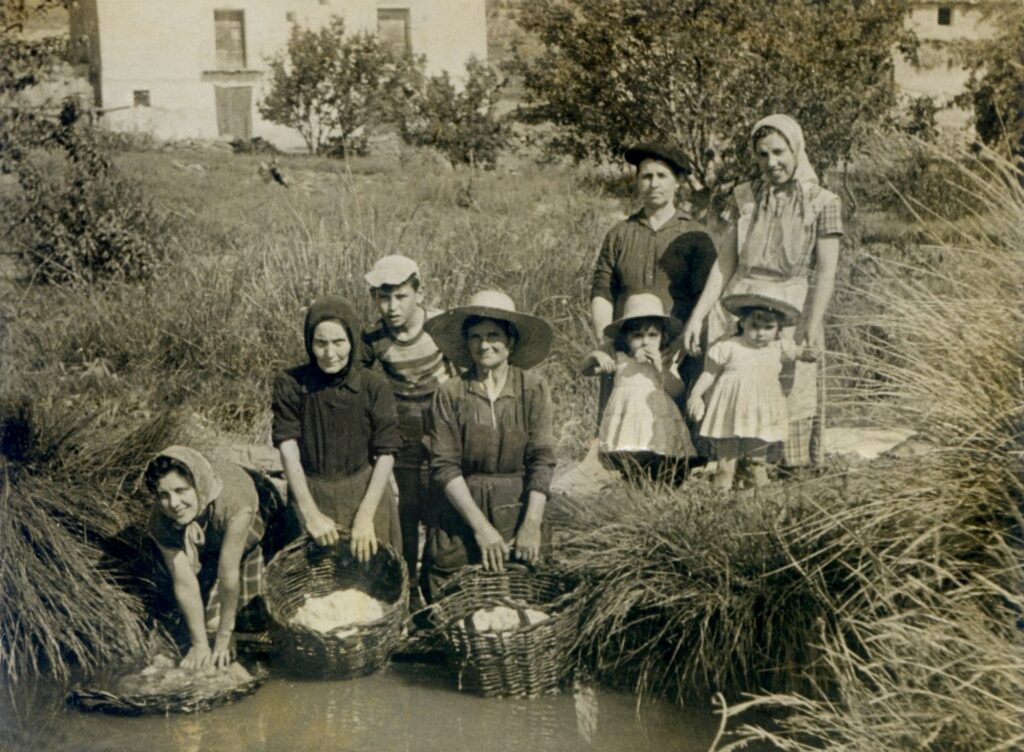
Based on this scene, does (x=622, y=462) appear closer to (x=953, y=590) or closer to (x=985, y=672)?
(x=953, y=590)

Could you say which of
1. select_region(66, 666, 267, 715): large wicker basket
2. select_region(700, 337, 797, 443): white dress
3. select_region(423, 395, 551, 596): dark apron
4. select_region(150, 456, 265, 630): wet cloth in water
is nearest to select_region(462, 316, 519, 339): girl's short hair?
select_region(423, 395, 551, 596): dark apron

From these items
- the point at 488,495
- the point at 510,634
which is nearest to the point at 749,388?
the point at 488,495

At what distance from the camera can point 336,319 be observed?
4.53 meters

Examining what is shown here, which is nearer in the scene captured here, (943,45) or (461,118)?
(943,45)

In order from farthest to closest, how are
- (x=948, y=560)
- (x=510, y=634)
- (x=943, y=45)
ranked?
(x=943, y=45) → (x=510, y=634) → (x=948, y=560)

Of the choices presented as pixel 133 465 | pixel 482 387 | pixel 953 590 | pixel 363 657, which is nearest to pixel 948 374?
pixel 953 590

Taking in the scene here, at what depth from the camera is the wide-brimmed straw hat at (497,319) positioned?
4566 mm

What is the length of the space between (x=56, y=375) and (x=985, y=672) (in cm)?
427

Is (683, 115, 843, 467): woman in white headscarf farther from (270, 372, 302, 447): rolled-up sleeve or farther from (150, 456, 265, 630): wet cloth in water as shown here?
(150, 456, 265, 630): wet cloth in water

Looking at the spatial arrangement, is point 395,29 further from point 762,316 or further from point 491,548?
point 491,548

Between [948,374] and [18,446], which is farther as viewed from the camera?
[18,446]

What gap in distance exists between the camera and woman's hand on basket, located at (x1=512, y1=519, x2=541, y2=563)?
4.53 meters

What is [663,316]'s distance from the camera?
4.68 m

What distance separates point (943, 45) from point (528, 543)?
3.08 meters
